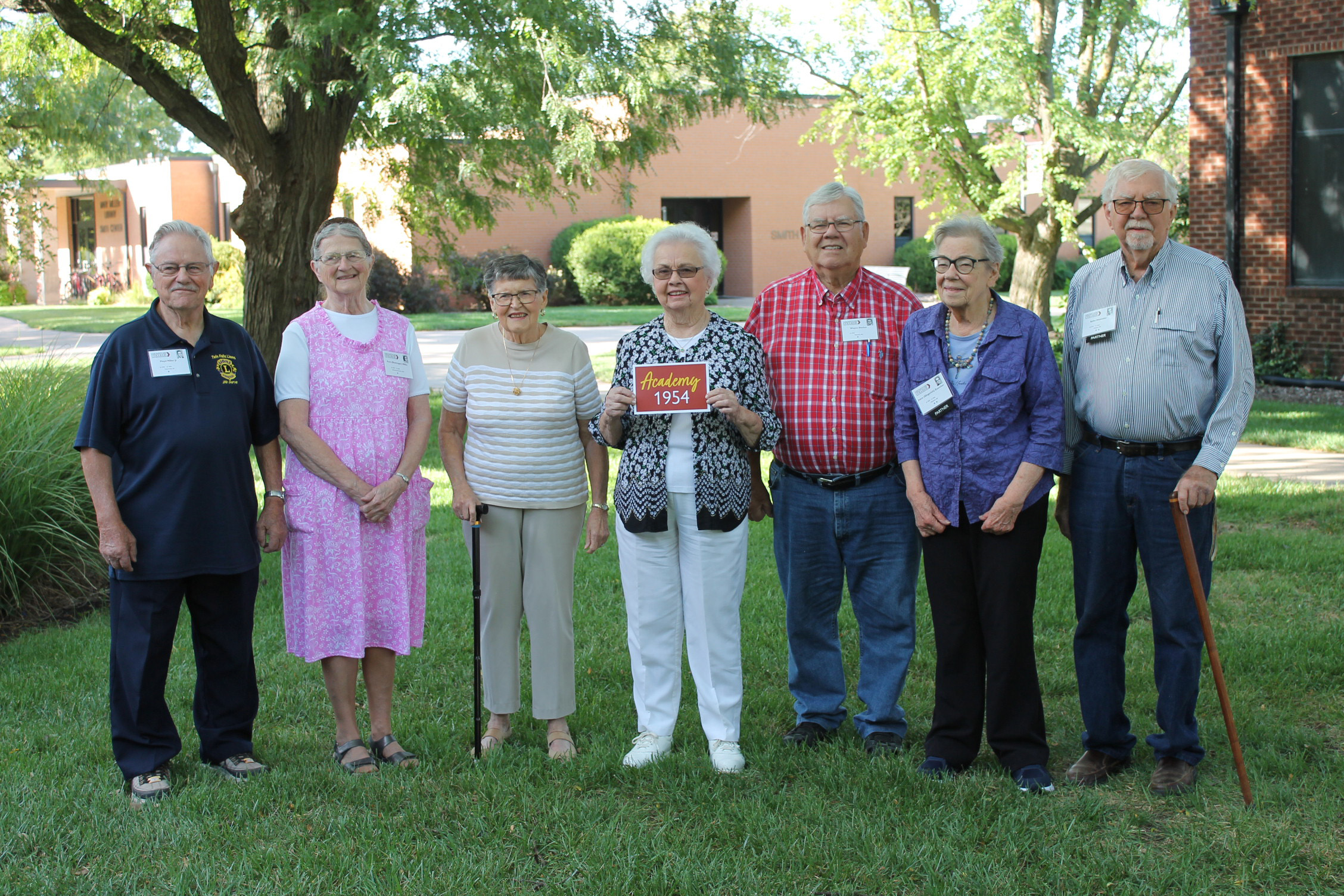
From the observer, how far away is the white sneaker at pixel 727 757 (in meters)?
4.41

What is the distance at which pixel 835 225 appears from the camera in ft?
14.5

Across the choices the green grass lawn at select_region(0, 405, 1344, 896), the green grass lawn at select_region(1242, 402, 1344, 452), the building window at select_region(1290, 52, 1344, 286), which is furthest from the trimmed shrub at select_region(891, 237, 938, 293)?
the green grass lawn at select_region(0, 405, 1344, 896)

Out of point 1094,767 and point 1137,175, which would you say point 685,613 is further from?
point 1137,175

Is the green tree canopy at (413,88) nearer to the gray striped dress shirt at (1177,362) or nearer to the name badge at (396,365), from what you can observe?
the name badge at (396,365)

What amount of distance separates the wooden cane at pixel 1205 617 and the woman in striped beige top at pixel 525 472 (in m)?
2.10

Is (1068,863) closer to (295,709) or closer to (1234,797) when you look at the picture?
(1234,797)

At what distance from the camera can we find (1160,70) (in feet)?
71.6

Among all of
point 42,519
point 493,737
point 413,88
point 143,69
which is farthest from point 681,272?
point 143,69

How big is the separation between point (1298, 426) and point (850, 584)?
8.85 meters

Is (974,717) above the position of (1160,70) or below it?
below

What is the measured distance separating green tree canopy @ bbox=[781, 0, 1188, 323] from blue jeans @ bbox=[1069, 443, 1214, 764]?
48.3 feet

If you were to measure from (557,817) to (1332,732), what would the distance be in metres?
3.17

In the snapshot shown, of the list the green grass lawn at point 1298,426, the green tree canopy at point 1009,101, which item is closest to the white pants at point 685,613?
the green grass lawn at point 1298,426

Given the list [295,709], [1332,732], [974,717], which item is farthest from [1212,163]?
[295,709]
